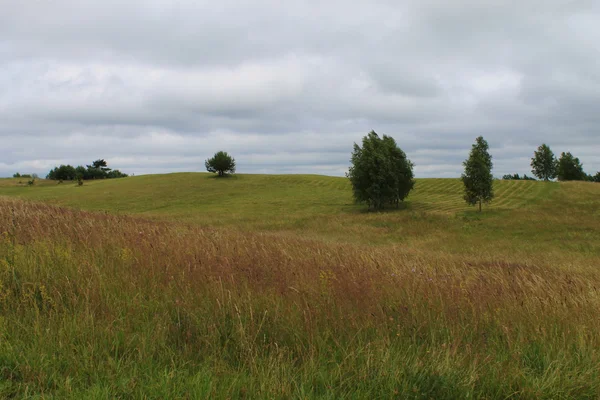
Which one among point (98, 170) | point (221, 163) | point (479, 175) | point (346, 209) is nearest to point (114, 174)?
point (98, 170)

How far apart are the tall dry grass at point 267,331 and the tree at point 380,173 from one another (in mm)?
44384

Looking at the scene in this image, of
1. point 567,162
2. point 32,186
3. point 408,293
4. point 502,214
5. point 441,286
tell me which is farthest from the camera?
point 567,162

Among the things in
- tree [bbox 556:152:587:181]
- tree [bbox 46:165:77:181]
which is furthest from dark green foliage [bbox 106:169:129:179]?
tree [bbox 556:152:587:181]

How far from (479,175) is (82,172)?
115 meters

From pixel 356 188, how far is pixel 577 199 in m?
29.7

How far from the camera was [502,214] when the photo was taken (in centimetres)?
4194

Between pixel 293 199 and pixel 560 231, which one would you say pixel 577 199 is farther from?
pixel 293 199

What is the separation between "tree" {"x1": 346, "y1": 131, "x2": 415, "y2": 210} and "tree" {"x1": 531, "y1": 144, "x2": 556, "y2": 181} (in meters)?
65.0

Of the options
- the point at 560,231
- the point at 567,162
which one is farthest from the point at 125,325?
the point at 567,162

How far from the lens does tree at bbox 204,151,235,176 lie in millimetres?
90625

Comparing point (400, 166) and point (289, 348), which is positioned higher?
point (400, 166)

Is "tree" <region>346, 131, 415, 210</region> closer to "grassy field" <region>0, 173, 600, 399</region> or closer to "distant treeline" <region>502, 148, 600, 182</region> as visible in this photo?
"grassy field" <region>0, 173, 600, 399</region>

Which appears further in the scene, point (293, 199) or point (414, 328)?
point (293, 199)

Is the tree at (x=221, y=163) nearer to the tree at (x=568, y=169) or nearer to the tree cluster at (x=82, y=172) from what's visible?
the tree cluster at (x=82, y=172)
